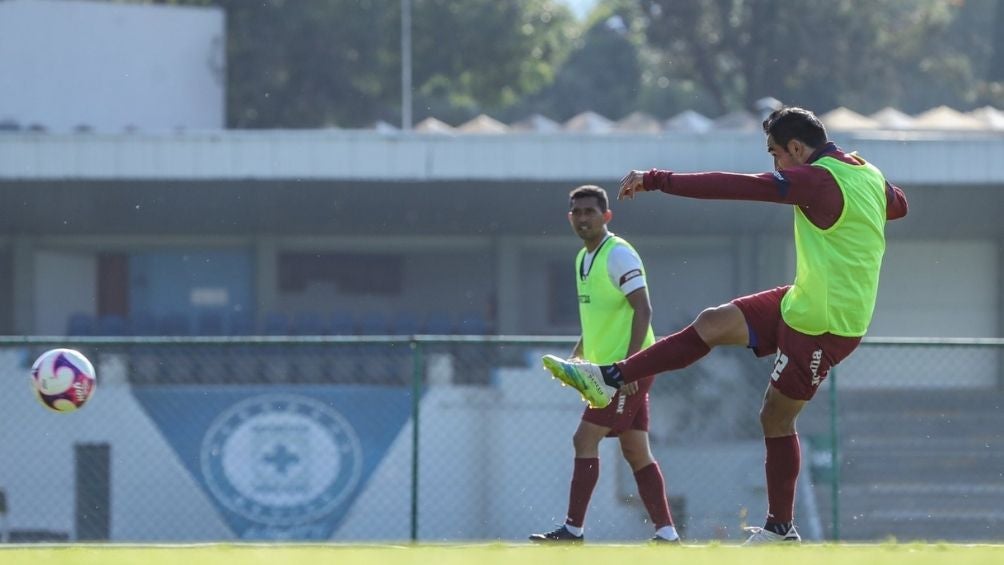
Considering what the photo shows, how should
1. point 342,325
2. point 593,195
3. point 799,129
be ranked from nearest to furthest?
point 799,129, point 593,195, point 342,325

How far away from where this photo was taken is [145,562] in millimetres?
5145

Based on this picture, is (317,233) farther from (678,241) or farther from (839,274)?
(839,274)

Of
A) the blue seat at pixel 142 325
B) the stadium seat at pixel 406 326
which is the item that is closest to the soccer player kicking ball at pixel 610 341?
the stadium seat at pixel 406 326

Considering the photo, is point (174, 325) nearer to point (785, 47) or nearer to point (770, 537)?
point (770, 537)

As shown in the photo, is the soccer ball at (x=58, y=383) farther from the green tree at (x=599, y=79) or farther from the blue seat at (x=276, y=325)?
the green tree at (x=599, y=79)

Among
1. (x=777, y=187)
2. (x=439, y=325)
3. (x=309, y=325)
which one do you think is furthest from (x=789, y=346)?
(x=439, y=325)

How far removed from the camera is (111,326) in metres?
23.2

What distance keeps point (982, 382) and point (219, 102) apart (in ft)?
49.1

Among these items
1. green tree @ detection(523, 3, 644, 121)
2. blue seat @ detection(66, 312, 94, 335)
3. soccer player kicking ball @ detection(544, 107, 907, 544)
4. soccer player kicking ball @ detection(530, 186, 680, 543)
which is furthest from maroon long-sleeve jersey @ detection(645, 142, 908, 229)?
green tree @ detection(523, 3, 644, 121)

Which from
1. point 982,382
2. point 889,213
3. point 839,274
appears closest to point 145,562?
point 839,274

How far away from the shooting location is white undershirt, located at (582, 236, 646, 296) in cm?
724

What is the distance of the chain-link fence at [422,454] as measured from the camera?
13836 millimetres

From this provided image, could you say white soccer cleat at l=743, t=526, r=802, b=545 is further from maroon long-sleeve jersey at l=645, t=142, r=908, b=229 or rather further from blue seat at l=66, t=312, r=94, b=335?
blue seat at l=66, t=312, r=94, b=335

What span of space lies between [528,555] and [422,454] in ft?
34.4
